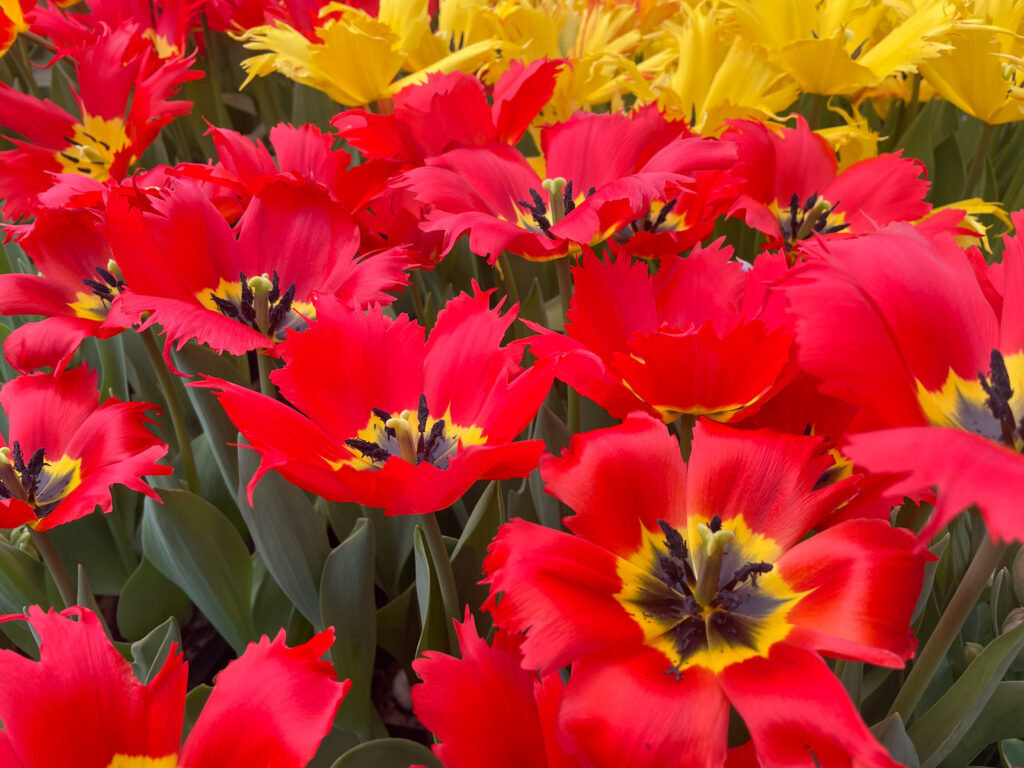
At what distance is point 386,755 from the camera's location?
1.82 feet

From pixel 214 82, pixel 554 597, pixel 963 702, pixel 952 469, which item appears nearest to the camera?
pixel 952 469

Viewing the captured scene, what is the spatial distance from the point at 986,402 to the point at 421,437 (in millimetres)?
329

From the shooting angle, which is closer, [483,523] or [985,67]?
[483,523]

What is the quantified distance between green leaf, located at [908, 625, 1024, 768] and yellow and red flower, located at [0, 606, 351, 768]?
14.7 inches

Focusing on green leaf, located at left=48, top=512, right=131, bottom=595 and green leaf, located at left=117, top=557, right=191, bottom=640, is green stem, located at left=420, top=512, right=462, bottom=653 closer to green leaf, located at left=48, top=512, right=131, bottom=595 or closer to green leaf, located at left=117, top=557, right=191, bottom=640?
green leaf, located at left=117, top=557, right=191, bottom=640

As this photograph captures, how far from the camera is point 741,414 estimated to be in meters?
0.50

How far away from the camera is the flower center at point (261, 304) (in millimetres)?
695

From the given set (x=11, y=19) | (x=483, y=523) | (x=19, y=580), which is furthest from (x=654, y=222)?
(x=11, y=19)

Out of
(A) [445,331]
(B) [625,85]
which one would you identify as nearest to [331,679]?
(A) [445,331]

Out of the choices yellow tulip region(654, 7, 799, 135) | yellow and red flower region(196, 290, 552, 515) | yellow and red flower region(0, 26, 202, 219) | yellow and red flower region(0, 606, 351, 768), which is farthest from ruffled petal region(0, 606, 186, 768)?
yellow tulip region(654, 7, 799, 135)

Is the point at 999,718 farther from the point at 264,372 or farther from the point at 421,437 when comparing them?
the point at 264,372

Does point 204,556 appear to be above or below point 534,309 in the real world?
below

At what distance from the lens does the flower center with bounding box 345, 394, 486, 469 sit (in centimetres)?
55

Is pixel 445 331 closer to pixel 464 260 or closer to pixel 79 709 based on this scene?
pixel 79 709
